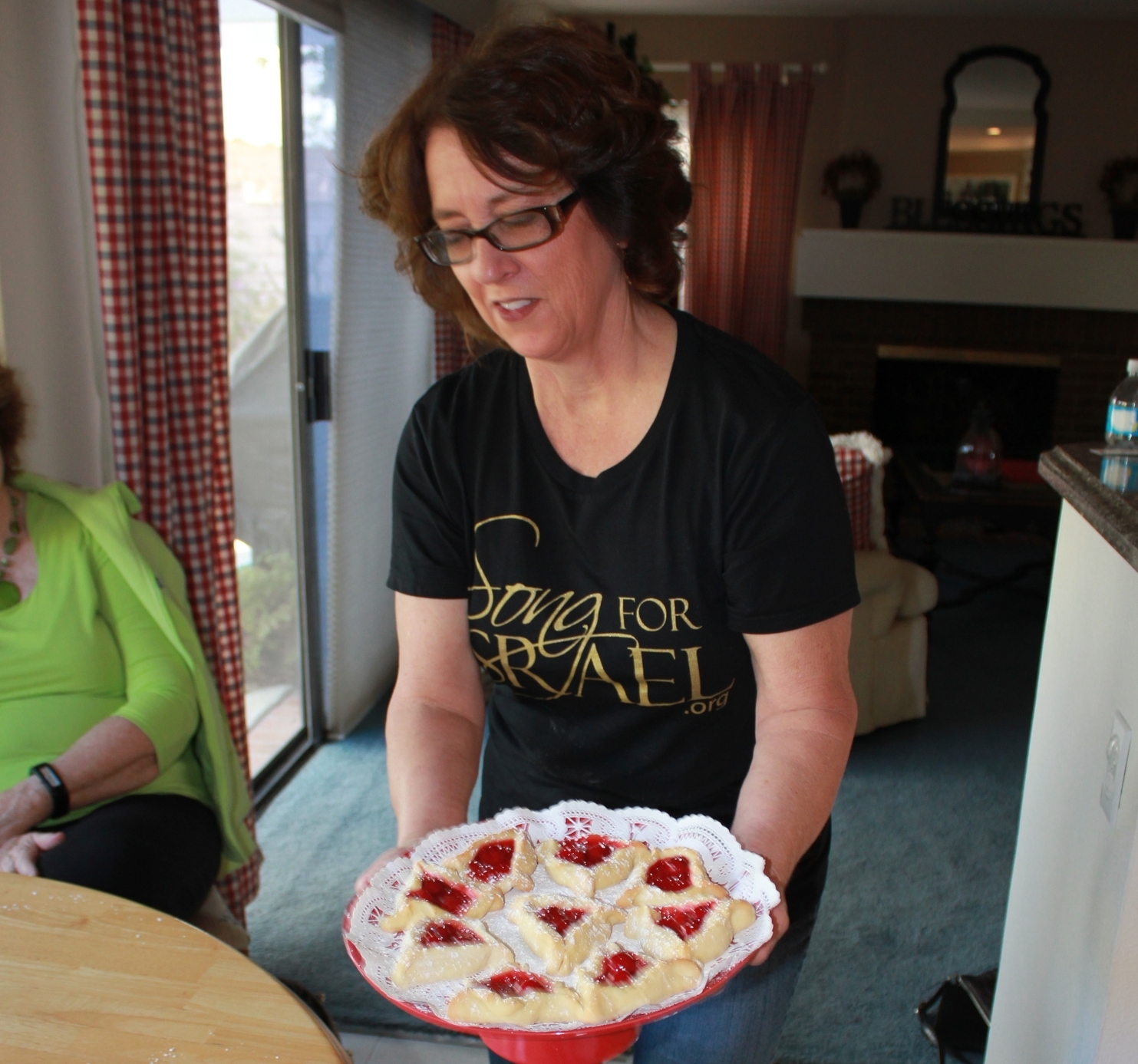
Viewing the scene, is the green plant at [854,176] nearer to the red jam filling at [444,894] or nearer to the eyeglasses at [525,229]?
the eyeglasses at [525,229]

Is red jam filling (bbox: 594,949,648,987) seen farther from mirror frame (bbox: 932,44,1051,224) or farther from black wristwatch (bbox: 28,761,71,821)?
mirror frame (bbox: 932,44,1051,224)

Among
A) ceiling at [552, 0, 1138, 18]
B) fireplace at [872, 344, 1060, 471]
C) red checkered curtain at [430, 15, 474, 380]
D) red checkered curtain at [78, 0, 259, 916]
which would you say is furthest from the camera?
fireplace at [872, 344, 1060, 471]

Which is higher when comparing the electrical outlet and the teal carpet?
the electrical outlet

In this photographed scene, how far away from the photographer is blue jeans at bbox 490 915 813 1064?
1.06 metres

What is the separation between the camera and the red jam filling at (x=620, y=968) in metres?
0.85

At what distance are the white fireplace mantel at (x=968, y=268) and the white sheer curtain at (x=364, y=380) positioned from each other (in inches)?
110

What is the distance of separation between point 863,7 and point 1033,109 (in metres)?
1.05

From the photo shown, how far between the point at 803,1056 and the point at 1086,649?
1.08 m

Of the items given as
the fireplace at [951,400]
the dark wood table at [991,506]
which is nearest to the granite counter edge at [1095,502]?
the dark wood table at [991,506]

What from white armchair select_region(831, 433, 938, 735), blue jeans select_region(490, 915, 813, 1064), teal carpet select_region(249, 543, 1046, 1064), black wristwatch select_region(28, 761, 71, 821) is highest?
blue jeans select_region(490, 915, 813, 1064)

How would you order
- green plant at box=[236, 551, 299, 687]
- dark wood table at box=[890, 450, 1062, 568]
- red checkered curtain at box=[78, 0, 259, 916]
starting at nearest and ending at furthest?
red checkered curtain at box=[78, 0, 259, 916], green plant at box=[236, 551, 299, 687], dark wood table at box=[890, 450, 1062, 568]

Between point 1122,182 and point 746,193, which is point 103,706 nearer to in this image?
point 746,193

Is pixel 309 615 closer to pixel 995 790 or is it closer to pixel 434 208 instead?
pixel 995 790

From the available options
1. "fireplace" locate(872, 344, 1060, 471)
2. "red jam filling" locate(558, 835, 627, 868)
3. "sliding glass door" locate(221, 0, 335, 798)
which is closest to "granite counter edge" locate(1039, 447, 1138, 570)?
"red jam filling" locate(558, 835, 627, 868)
